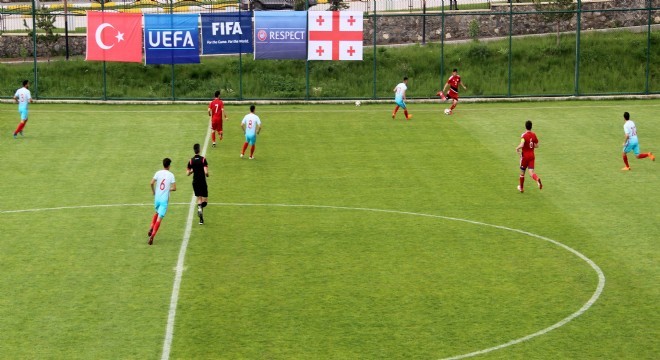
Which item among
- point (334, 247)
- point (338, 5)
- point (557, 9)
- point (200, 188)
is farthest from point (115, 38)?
point (334, 247)

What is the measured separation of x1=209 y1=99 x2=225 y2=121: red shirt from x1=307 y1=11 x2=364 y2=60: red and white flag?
1273 cm

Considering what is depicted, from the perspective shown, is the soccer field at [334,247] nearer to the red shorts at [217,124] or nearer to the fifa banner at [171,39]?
the red shorts at [217,124]

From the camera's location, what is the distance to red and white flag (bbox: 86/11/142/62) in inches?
1882

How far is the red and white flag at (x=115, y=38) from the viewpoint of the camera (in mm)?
47812

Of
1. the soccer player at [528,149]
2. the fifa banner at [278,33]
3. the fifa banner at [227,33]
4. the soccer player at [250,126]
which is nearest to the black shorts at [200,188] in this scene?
the soccer player at [250,126]

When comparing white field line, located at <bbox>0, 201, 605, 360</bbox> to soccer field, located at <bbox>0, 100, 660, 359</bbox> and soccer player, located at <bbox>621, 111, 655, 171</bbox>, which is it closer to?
soccer field, located at <bbox>0, 100, 660, 359</bbox>

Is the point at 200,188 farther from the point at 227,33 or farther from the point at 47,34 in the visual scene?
the point at 47,34

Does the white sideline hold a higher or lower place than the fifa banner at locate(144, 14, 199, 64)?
lower

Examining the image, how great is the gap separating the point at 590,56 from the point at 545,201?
1066 inches

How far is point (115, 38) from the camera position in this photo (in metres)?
48.0

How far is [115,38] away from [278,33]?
7201 millimetres

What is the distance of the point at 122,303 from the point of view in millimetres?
20000

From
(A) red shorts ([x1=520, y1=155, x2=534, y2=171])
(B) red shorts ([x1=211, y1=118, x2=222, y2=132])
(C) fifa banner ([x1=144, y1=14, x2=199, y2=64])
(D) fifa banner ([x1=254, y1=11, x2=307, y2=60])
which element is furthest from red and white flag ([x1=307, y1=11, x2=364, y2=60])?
(A) red shorts ([x1=520, y1=155, x2=534, y2=171])

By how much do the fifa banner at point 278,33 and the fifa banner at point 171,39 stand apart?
2800 mm
